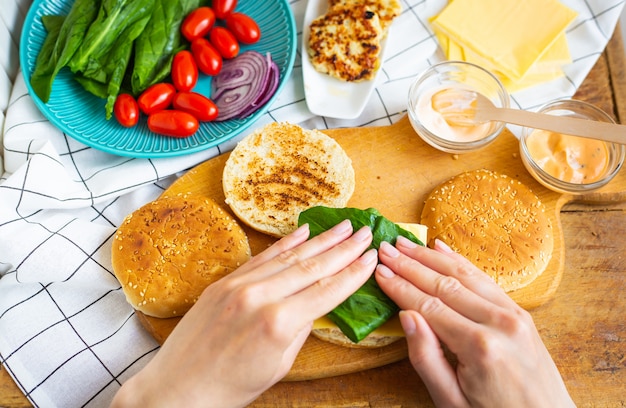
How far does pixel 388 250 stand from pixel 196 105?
1.56m

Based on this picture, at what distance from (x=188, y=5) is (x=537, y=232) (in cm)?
265

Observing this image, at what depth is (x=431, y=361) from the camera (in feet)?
8.23

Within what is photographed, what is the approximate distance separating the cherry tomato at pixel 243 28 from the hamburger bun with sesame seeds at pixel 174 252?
123 cm

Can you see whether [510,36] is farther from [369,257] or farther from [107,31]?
[107,31]

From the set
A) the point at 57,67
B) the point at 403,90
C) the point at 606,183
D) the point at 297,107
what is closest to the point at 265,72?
the point at 297,107

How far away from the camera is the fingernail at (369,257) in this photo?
2701mm

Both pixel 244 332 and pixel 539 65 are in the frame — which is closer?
pixel 244 332

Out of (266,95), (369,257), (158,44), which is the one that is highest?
(158,44)

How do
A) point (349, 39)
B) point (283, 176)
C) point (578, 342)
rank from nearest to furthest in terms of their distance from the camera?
point (578, 342) < point (283, 176) < point (349, 39)


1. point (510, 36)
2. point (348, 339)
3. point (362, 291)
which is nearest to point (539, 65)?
point (510, 36)

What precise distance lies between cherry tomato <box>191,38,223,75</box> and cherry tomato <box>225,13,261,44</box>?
207mm

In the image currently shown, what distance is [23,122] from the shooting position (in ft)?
11.6

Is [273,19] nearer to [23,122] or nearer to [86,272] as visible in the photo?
[23,122]

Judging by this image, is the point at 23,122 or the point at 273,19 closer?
the point at 23,122
